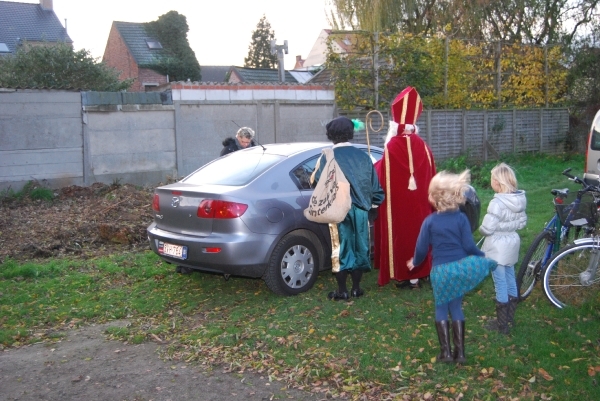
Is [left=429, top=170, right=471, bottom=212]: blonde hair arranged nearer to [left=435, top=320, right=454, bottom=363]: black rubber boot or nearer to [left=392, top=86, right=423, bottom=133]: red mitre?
[left=435, top=320, right=454, bottom=363]: black rubber boot

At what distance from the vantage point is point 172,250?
22.6 feet

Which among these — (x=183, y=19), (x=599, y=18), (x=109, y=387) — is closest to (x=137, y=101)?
(x=109, y=387)

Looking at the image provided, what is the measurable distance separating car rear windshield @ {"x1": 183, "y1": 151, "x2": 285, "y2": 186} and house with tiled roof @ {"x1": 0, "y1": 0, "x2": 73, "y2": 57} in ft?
118

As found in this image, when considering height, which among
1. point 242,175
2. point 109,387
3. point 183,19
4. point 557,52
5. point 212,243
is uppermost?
point 183,19

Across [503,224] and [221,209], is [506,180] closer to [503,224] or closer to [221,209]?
[503,224]

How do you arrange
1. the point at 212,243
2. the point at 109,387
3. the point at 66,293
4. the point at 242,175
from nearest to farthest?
the point at 109,387 → the point at 212,243 → the point at 242,175 → the point at 66,293

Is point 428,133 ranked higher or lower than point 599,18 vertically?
lower

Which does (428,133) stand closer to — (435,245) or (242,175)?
(242,175)

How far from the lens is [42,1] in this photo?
43.0 meters

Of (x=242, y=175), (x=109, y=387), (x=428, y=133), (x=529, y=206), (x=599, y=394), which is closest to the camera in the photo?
(x=599, y=394)

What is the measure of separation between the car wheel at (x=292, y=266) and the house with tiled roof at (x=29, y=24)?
1458 inches

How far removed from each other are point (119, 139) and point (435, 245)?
1064cm

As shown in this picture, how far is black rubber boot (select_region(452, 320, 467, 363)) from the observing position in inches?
194

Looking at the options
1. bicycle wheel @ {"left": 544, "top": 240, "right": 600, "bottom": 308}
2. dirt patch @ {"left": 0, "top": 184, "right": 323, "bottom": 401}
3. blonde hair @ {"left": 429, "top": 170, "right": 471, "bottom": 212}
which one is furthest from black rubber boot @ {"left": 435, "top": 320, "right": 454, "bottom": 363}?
bicycle wheel @ {"left": 544, "top": 240, "right": 600, "bottom": 308}
